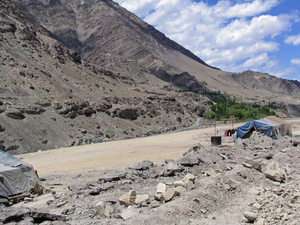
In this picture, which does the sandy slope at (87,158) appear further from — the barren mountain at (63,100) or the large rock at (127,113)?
the large rock at (127,113)

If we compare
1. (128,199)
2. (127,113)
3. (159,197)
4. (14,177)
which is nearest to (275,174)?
(159,197)

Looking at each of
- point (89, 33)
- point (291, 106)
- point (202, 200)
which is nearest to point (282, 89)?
point (291, 106)

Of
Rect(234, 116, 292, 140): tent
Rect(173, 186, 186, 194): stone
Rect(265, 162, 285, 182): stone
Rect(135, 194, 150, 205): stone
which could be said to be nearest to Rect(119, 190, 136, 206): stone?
Rect(135, 194, 150, 205): stone

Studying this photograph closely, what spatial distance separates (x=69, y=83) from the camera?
127 ft

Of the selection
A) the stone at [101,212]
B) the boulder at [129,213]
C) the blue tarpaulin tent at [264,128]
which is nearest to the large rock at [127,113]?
the blue tarpaulin tent at [264,128]

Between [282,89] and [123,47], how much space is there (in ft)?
345

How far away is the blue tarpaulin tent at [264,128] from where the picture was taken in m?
19.8

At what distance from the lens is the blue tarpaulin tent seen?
780 inches

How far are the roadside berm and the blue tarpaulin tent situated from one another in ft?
33.3

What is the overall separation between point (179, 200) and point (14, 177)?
5754 mm

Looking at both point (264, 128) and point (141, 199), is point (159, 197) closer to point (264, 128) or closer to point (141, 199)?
point (141, 199)

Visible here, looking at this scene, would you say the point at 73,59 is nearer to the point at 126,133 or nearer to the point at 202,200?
the point at 126,133

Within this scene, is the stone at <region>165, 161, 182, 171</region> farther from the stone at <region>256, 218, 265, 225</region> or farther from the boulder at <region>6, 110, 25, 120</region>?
the boulder at <region>6, 110, 25, 120</region>

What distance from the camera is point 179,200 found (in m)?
6.48
